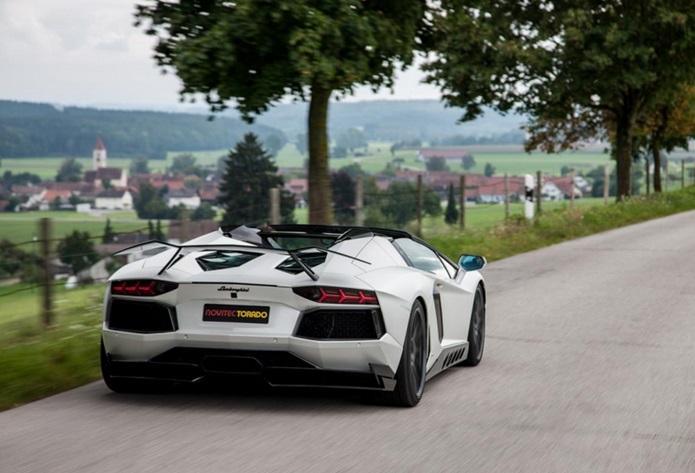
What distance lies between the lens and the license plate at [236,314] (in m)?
7.32

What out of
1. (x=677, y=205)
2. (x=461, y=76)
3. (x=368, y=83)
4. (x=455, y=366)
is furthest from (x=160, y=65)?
(x=677, y=205)

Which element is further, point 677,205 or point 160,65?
point 677,205

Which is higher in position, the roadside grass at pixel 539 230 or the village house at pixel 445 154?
the village house at pixel 445 154

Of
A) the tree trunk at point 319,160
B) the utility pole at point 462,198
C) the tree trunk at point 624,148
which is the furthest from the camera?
the tree trunk at point 624,148

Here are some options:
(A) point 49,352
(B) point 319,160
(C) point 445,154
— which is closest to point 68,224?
(B) point 319,160

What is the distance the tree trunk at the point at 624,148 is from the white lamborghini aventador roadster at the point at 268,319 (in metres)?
37.7

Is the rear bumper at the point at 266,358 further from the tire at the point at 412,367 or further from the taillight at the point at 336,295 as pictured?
the taillight at the point at 336,295

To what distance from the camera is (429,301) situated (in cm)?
826

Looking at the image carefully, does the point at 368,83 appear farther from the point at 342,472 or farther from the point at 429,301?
the point at 342,472

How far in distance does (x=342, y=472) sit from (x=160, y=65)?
13344 millimetres

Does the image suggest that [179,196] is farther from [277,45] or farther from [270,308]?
[270,308]

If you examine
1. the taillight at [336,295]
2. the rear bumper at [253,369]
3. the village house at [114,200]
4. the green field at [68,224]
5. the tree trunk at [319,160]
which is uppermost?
the tree trunk at [319,160]

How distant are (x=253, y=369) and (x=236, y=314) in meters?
0.33

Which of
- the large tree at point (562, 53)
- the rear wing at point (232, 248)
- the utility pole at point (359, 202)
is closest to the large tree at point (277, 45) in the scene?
the utility pole at point (359, 202)
